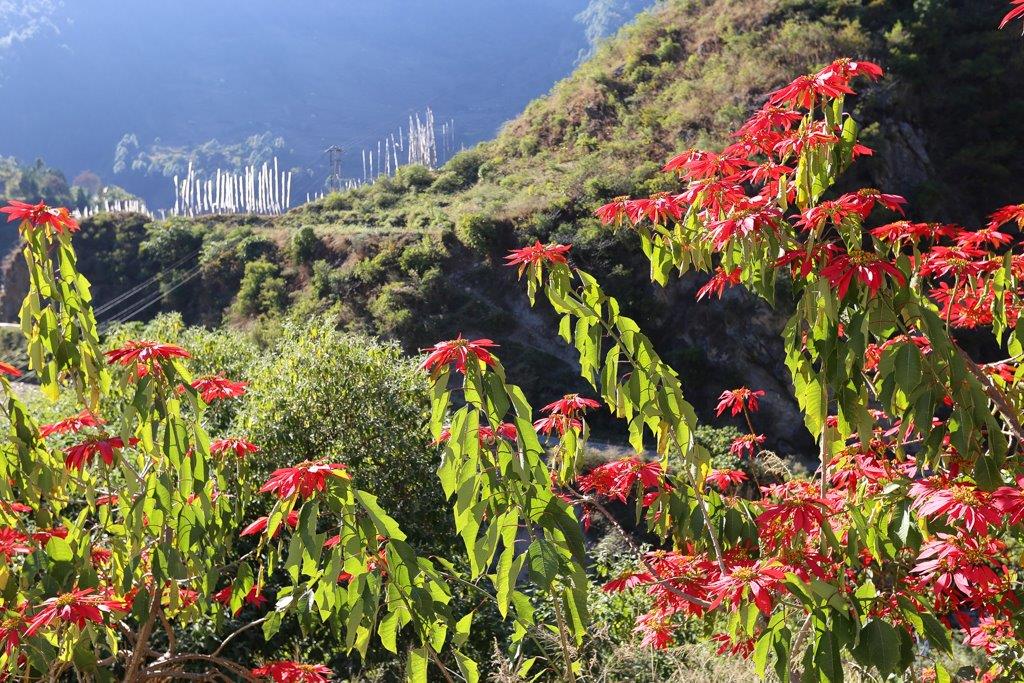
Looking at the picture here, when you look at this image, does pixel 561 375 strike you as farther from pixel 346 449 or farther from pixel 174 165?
pixel 174 165

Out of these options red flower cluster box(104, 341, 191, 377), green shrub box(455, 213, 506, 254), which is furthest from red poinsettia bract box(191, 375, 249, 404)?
green shrub box(455, 213, 506, 254)

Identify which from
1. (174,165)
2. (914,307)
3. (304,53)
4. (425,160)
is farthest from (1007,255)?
(304,53)

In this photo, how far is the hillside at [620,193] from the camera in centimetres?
1795

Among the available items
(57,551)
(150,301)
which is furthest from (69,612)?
(150,301)

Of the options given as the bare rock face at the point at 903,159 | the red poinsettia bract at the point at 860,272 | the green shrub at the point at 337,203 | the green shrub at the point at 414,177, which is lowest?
the red poinsettia bract at the point at 860,272

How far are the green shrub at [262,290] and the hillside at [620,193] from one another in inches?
2.1

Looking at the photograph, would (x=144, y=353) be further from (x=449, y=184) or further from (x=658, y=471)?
(x=449, y=184)

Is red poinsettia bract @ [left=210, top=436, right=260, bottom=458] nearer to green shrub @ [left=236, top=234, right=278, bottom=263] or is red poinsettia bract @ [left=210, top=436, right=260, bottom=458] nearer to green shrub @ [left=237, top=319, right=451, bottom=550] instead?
green shrub @ [left=237, top=319, right=451, bottom=550]

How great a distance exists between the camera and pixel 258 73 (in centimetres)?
12962

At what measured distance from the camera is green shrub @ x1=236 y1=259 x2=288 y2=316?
20688 millimetres

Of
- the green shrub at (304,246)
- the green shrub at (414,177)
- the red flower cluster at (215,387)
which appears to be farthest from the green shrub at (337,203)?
the red flower cluster at (215,387)

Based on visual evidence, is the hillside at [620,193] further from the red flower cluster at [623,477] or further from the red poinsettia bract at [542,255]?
the red poinsettia bract at [542,255]

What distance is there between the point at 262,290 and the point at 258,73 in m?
119

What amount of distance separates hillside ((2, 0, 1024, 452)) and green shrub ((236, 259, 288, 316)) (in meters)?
0.05
